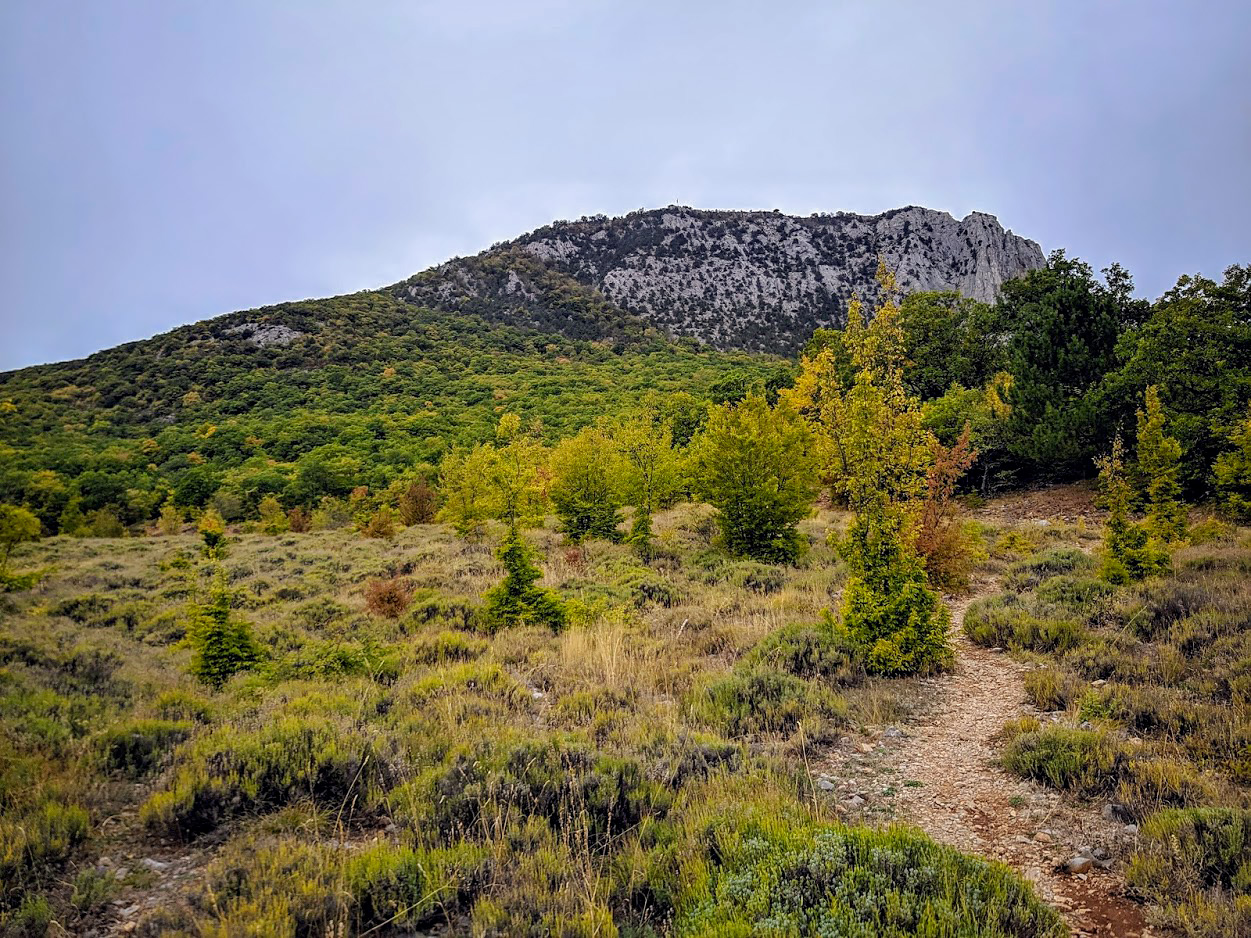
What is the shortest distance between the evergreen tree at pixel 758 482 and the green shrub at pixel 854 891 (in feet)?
44.7

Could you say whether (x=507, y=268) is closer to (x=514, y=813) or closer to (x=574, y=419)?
(x=574, y=419)

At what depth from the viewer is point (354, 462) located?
4550 cm

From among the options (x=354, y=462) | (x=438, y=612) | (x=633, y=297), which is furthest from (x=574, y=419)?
(x=633, y=297)

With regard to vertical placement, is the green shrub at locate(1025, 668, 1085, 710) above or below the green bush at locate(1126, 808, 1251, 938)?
below

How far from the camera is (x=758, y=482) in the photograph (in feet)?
57.7

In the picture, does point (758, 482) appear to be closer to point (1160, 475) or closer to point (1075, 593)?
point (1075, 593)

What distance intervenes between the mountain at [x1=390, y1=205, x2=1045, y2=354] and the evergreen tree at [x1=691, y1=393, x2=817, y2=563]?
76865 mm

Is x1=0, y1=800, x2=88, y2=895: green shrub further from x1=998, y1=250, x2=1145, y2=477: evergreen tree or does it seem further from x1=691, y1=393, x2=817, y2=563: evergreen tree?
x1=998, y1=250, x2=1145, y2=477: evergreen tree

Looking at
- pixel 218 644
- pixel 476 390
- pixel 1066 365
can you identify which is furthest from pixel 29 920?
pixel 476 390

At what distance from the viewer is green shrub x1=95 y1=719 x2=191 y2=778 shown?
5367 millimetres

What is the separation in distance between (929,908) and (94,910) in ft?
16.5

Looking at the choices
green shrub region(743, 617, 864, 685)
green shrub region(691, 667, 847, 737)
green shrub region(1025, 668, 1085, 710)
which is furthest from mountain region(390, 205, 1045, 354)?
green shrub region(1025, 668, 1085, 710)

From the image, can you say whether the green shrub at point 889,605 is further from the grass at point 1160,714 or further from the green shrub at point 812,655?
the grass at point 1160,714

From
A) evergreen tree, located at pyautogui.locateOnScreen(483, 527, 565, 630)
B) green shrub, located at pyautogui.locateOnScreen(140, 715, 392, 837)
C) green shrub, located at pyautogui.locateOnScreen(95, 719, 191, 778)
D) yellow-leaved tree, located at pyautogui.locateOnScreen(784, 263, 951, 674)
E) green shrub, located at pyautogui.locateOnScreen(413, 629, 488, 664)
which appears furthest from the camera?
evergreen tree, located at pyautogui.locateOnScreen(483, 527, 565, 630)
